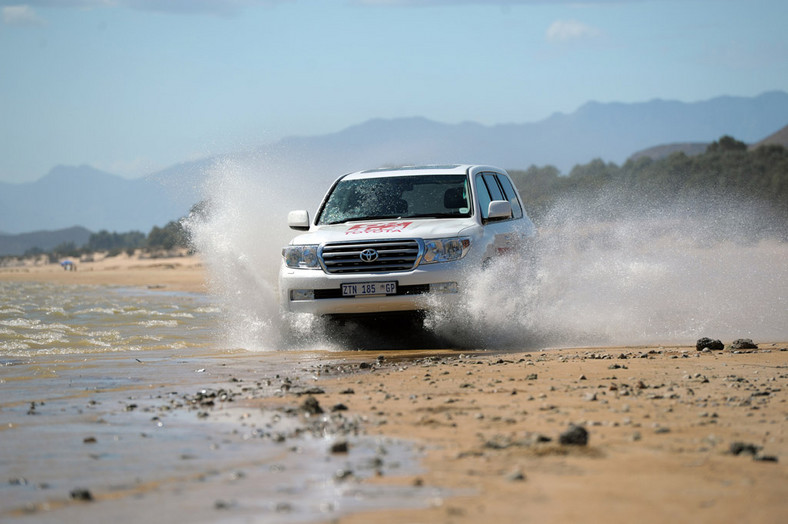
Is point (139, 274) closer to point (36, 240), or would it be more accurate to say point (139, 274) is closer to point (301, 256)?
point (301, 256)

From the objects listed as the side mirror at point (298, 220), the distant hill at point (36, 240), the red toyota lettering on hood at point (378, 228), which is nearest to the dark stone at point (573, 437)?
the red toyota lettering on hood at point (378, 228)

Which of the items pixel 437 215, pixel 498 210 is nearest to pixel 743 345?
pixel 498 210

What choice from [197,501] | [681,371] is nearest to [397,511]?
[197,501]

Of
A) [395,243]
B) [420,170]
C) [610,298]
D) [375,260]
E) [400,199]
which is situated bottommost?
[610,298]

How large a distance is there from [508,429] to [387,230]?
5200 millimetres

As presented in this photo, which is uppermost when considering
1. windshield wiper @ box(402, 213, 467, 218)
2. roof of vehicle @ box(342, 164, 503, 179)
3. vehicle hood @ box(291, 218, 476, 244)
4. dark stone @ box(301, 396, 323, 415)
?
roof of vehicle @ box(342, 164, 503, 179)

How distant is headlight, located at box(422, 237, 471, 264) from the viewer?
411 inches

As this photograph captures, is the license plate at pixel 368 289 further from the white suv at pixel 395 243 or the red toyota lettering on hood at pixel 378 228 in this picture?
the red toyota lettering on hood at pixel 378 228

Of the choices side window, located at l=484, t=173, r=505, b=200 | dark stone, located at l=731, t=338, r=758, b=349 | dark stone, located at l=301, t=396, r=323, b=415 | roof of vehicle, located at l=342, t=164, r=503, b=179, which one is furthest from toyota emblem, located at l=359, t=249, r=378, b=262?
dark stone, located at l=301, t=396, r=323, b=415

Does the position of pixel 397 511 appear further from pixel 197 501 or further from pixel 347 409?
pixel 347 409

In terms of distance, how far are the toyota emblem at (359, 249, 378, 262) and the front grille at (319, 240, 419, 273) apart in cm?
2

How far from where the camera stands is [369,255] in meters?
10.5

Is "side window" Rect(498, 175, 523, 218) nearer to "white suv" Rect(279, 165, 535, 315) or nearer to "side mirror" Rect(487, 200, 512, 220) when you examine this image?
"white suv" Rect(279, 165, 535, 315)

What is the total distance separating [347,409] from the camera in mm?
6488
